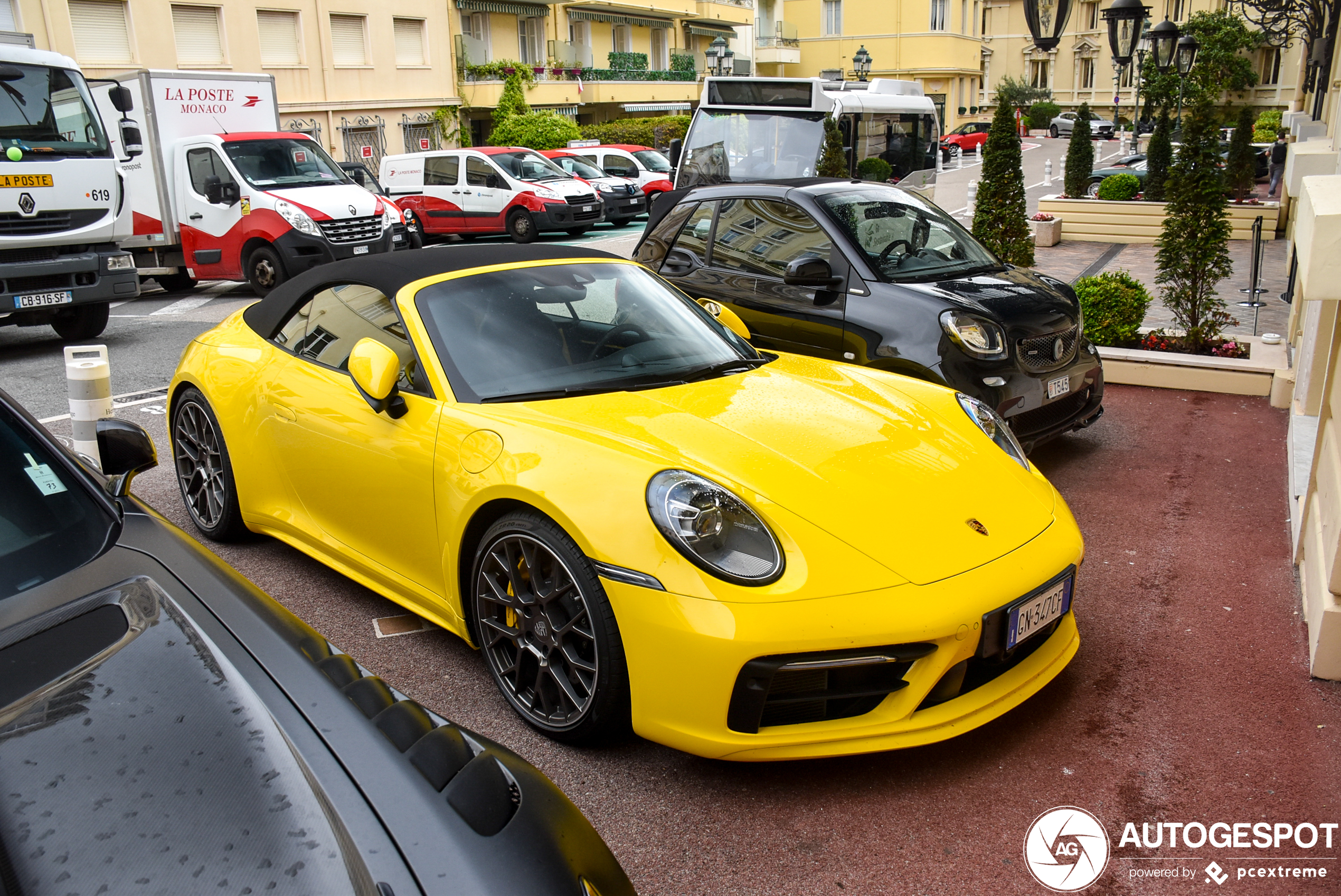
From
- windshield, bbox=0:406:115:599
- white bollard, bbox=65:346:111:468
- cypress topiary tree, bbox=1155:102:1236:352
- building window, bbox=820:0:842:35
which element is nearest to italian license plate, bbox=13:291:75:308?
white bollard, bbox=65:346:111:468

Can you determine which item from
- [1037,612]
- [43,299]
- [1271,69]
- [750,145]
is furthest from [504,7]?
[1271,69]

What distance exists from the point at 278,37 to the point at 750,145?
62.5 ft

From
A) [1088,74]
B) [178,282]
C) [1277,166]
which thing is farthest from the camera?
[1088,74]

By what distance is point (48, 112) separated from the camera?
33.2ft

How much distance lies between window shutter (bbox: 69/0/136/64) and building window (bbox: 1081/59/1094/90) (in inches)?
2881

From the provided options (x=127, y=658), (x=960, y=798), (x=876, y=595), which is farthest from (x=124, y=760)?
(x=960, y=798)

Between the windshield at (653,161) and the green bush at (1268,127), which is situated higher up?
the green bush at (1268,127)

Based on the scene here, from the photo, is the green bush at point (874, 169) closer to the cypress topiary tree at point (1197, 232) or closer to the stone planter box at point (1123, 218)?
the stone planter box at point (1123, 218)

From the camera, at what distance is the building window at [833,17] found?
195 ft

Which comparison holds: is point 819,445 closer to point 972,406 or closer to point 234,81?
point 972,406

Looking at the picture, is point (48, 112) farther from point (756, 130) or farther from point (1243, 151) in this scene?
point (1243, 151)

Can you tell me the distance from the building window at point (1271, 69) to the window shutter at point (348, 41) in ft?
169

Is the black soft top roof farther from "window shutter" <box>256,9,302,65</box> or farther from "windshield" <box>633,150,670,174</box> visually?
"window shutter" <box>256,9,302,65</box>

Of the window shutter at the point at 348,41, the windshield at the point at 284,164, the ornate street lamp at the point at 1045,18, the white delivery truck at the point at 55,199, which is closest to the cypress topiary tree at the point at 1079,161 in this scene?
the windshield at the point at 284,164
